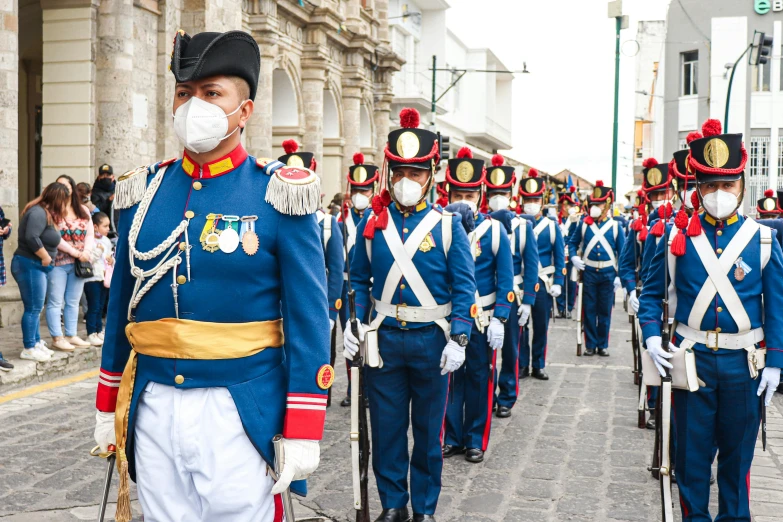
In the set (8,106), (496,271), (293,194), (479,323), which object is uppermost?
(8,106)

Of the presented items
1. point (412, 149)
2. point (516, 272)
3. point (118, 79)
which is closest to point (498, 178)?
point (516, 272)

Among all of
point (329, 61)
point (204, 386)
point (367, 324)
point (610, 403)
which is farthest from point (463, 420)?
point (329, 61)

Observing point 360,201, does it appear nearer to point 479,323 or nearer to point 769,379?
point 479,323

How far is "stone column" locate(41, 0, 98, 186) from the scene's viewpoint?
13.4m

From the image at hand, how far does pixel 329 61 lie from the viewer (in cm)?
2320

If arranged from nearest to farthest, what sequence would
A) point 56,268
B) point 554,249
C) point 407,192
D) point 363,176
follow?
point 407,192
point 56,268
point 363,176
point 554,249

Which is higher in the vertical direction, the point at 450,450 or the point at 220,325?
the point at 220,325

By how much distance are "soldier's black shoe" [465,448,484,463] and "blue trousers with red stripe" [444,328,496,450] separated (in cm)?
6

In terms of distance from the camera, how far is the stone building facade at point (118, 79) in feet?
43.4

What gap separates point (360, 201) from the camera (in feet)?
34.3

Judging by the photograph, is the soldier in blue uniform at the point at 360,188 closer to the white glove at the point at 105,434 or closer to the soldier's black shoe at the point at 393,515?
the soldier's black shoe at the point at 393,515

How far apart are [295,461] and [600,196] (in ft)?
36.3

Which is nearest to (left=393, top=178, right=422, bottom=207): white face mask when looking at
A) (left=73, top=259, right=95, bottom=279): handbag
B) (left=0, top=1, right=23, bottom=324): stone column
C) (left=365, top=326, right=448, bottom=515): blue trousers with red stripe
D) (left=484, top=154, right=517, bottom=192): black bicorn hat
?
(left=365, top=326, right=448, bottom=515): blue trousers with red stripe

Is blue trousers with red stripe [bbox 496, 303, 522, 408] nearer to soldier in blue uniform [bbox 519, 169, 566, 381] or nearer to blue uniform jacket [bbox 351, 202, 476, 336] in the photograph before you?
soldier in blue uniform [bbox 519, 169, 566, 381]
